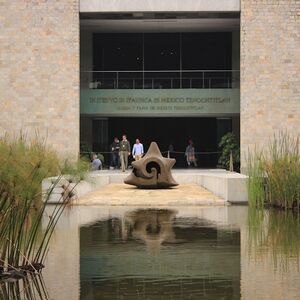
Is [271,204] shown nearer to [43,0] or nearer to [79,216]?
[79,216]

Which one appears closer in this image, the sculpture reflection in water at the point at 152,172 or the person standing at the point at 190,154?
the sculpture reflection in water at the point at 152,172

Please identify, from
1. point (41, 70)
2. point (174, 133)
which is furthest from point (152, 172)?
point (174, 133)

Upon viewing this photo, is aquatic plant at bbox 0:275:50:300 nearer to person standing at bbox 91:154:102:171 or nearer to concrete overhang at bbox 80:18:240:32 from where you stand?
person standing at bbox 91:154:102:171

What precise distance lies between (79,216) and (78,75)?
1807 cm

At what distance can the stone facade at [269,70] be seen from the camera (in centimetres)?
3212

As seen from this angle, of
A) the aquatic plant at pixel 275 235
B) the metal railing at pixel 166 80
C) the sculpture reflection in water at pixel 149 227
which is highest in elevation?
the metal railing at pixel 166 80

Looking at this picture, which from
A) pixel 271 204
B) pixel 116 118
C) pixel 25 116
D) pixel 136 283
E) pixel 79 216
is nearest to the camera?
pixel 136 283

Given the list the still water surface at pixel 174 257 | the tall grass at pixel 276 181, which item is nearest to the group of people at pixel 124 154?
the tall grass at pixel 276 181

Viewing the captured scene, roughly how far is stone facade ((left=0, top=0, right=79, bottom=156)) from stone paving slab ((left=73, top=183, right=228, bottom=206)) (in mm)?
10267

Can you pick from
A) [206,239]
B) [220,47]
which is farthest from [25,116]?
[206,239]

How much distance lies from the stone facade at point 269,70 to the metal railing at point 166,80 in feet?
5.58

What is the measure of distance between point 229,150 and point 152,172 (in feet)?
37.0

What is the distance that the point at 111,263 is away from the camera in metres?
9.16

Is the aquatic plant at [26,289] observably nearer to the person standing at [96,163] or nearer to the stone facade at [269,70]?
the person standing at [96,163]
